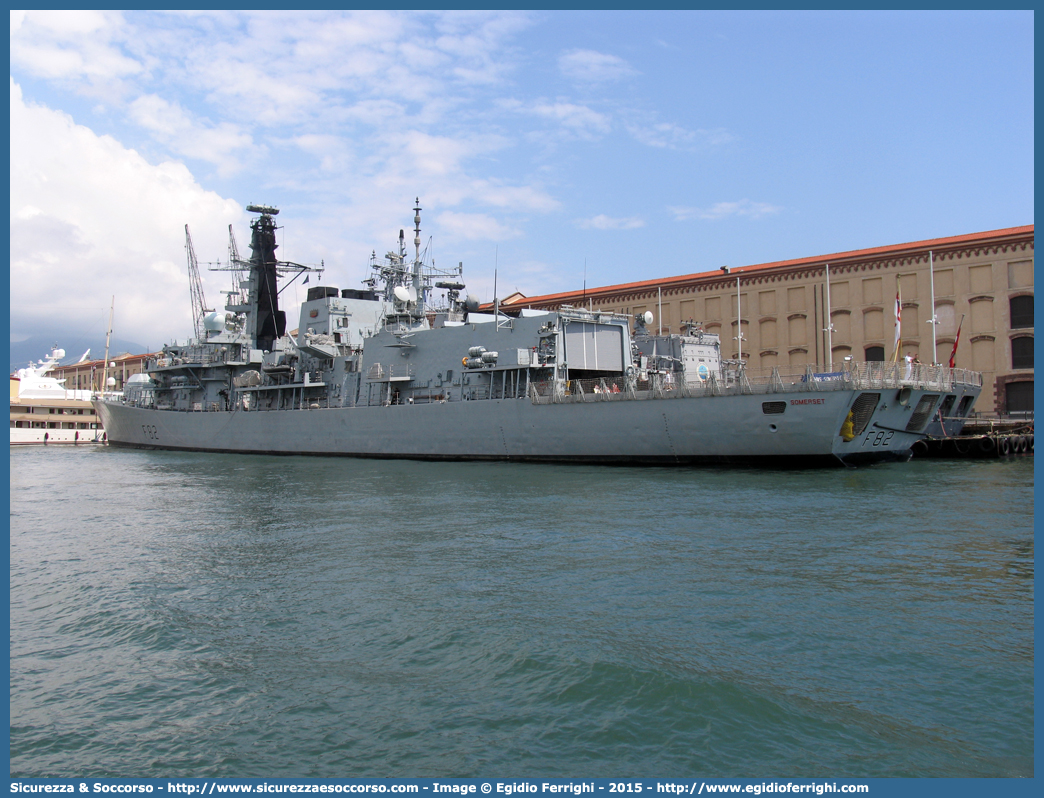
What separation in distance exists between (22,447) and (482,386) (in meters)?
45.4

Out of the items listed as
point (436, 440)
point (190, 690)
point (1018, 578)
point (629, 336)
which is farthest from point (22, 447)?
point (1018, 578)

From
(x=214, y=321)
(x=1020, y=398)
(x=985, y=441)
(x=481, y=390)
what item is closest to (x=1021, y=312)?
(x=1020, y=398)

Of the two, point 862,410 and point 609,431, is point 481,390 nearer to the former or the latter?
point 609,431

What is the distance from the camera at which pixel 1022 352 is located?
118 ft

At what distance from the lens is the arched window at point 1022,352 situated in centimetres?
3575

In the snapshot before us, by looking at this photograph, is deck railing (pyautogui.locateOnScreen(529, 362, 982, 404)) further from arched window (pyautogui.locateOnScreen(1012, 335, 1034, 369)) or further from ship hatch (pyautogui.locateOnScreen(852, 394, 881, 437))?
arched window (pyautogui.locateOnScreen(1012, 335, 1034, 369))

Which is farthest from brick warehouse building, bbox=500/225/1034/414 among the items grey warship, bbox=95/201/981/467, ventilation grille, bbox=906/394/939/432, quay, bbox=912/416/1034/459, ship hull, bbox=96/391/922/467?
ship hull, bbox=96/391/922/467

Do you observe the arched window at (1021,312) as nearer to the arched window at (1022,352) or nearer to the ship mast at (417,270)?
the arched window at (1022,352)

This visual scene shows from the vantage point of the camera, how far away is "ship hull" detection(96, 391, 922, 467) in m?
23.2

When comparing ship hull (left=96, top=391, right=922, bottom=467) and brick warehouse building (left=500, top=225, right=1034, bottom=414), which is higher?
brick warehouse building (left=500, top=225, right=1034, bottom=414)

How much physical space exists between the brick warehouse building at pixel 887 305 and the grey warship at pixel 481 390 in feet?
21.0

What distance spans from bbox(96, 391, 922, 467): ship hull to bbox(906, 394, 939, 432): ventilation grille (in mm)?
348

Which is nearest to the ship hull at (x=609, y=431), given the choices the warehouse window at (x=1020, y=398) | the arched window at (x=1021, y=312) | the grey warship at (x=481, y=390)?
the grey warship at (x=481, y=390)

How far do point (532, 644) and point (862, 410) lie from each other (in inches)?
738
